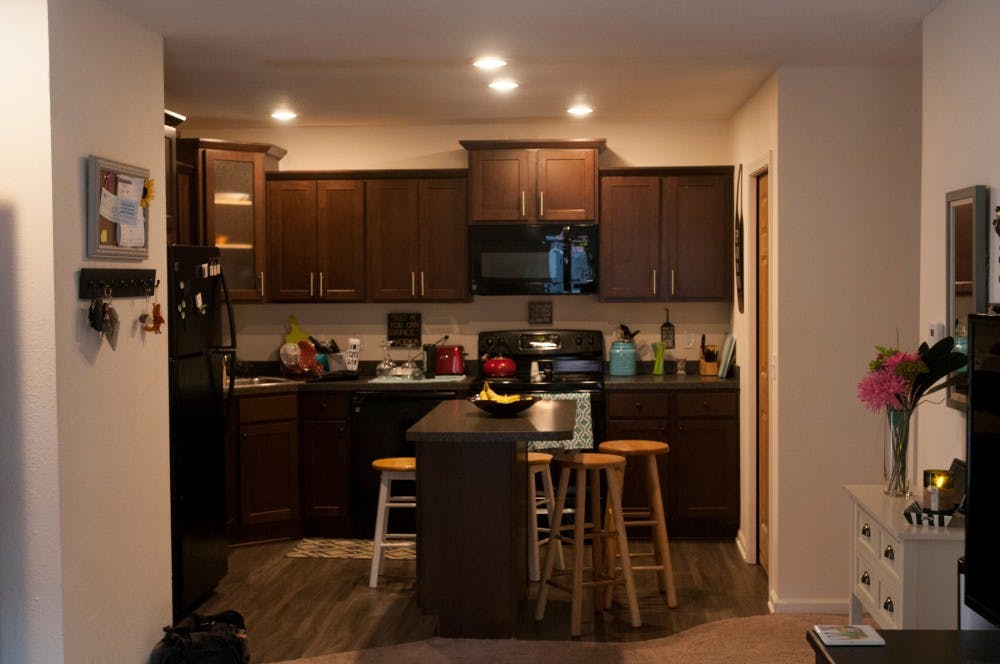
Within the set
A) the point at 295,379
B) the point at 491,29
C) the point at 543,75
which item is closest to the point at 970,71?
the point at 491,29

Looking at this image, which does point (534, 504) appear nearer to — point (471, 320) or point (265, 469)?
point (265, 469)

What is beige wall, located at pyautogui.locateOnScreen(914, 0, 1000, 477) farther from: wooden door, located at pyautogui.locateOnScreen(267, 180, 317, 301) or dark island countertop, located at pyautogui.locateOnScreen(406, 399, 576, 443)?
wooden door, located at pyautogui.locateOnScreen(267, 180, 317, 301)

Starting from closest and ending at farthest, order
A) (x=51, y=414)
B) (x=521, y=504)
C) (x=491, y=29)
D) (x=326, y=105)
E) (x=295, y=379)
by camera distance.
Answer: (x=51, y=414) < (x=491, y=29) < (x=521, y=504) < (x=326, y=105) < (x=295, y=379)

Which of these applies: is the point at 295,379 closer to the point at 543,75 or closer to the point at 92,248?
the point at 543,75

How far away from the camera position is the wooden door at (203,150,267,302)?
6727mm

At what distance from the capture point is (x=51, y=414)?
364 cm

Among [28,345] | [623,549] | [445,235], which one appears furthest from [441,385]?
[28,345]

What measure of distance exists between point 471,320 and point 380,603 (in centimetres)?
239

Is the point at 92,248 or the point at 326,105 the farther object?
the point at 326,105

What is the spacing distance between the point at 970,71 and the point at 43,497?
3.31 metres

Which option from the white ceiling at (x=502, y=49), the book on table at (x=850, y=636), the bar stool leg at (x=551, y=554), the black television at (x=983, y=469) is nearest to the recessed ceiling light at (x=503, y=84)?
the white ceiling at (x=502, y=49)

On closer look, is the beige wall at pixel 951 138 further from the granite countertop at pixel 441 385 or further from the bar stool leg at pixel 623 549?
the granite countertop at pixel 441 385

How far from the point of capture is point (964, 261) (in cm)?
371

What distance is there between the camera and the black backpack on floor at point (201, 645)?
430 cm
